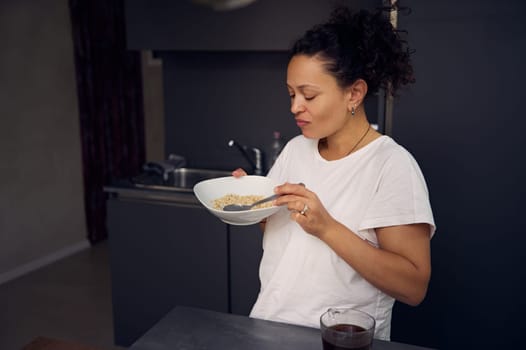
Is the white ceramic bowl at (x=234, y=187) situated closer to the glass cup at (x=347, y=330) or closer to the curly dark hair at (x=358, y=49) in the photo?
the curly dark hair at (x=358, y=49)

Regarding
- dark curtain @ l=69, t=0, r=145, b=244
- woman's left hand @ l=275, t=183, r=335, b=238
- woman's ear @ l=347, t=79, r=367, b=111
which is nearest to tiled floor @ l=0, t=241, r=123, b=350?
dark curtain @ l=69, t=0, r=145, b=244

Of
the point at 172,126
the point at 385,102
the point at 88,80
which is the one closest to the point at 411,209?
the point at 385,102

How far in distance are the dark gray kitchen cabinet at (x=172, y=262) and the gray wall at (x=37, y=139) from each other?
1296 millimetres

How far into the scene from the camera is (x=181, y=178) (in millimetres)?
3082

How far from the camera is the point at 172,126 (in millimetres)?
3230

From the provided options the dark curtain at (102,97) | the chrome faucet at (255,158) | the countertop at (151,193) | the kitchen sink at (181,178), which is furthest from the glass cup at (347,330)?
the dark curtain at (102,97)

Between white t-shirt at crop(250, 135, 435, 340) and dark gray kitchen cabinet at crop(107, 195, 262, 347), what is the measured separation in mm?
1210

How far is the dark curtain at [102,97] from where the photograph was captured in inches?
164

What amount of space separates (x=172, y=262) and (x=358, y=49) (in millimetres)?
1723

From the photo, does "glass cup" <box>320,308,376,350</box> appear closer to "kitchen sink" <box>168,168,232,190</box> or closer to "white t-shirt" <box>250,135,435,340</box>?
"white t-shirt" <box>250,135,435,340</box>

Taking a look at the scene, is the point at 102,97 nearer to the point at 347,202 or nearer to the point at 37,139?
the point at 37,139

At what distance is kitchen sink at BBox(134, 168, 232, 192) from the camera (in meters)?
2.78

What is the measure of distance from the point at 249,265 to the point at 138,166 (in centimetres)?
267

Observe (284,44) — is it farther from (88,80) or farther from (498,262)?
(88,80)
